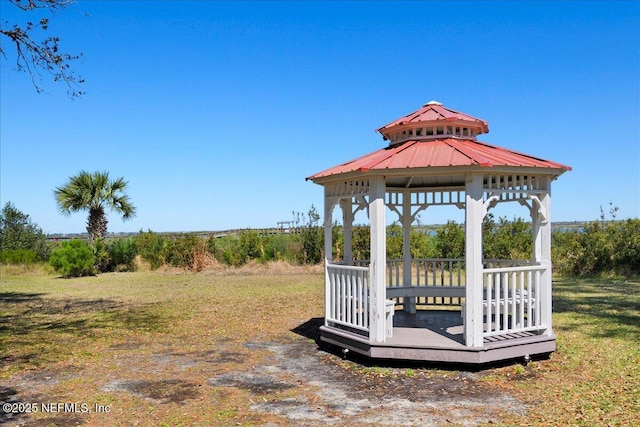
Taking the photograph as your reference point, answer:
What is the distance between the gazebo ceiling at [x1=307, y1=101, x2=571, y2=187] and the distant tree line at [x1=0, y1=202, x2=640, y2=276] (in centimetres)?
1250

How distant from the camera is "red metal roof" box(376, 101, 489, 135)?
330 inches

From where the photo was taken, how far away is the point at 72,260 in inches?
869

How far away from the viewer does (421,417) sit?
548 cm

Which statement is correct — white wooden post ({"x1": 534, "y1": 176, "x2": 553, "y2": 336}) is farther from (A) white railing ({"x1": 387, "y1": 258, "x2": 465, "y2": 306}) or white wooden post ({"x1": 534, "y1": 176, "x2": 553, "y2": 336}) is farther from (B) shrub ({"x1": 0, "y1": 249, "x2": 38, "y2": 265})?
(B) shrub ({"x1": 0, "y1": 249, "x2": 38, "y2": 265})

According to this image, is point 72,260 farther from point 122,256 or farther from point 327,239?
point 327,239

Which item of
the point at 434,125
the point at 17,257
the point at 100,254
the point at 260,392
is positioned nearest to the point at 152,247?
the point at 100,254

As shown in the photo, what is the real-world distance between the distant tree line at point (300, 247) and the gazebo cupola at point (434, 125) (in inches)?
485

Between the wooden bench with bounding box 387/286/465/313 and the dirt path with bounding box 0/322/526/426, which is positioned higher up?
the wooden bench with bounding box 387/286/465/313

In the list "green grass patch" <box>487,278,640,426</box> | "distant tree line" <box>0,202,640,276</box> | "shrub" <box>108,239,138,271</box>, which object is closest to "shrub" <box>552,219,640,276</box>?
"distant tree line" <box>0,202,640,276</box>

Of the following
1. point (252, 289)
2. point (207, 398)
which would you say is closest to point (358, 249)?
point (252, 289)

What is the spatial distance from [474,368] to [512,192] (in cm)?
246

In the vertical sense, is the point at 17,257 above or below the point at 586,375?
above

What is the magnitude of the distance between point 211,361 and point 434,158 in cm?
433

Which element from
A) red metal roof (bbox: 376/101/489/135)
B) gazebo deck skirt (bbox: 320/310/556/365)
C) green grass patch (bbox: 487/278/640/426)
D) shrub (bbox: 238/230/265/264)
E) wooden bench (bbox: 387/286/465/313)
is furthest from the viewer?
shrub (bbox: 238/230/265/264)
